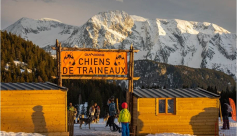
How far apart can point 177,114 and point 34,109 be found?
25.3 ft

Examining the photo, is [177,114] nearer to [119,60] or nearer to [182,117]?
[182,117]

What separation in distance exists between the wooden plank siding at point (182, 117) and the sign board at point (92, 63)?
2.39 meters

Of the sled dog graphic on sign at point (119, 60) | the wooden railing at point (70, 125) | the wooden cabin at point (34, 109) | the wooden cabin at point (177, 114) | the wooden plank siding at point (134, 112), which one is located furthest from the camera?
the sled dog graphic on sign at point (119, 60)

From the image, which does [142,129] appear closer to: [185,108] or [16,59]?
[185,108]

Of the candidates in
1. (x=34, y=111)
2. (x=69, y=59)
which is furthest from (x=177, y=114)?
(x=34, y=111)

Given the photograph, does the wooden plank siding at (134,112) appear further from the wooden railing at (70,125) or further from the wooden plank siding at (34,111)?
the wooden plank siding at (34,111)

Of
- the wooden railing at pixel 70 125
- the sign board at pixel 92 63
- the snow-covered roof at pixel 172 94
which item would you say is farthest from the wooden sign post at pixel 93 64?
the wooden railing at pixel 70 125

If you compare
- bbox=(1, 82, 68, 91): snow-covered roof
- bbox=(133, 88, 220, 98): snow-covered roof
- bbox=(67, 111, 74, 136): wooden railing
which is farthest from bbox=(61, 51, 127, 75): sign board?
bbox=(67, 111, 74, 136): wooden railing

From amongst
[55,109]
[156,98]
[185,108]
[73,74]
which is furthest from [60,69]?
[185,108]

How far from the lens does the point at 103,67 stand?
64.6ft

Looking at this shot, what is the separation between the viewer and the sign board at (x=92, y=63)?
19.3 meters

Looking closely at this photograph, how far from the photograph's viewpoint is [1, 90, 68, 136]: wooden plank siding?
17359 mm

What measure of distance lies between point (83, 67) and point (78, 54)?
2.58ft

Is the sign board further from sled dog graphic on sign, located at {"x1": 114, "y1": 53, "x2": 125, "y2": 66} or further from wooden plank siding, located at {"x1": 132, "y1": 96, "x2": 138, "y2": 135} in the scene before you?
wooden plank siding, located at {"x1": 132, "y1": 96, "x2": 138, "y2": 135}
